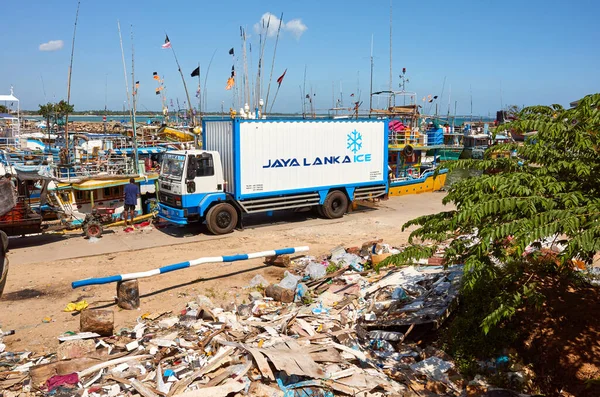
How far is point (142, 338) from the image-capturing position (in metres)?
7.91

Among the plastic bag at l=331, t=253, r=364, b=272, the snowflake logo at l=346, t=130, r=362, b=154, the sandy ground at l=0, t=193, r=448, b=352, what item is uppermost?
the snowflake logo at l=346, t=130, r=362, b=154

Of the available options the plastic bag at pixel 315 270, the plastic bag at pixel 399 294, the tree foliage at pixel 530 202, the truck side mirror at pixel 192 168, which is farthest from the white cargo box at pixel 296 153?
the tree foliage at pixel 530 202

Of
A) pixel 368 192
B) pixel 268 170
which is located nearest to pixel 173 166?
pixel 268 170

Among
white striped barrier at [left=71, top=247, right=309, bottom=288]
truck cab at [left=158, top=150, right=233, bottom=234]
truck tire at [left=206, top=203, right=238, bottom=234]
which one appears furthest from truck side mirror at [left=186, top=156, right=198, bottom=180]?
white striped barrier at [left=71, top=247, right=309, bottom=288]

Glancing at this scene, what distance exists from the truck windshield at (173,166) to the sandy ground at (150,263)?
196cm

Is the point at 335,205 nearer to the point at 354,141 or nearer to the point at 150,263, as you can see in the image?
the point at 354,141

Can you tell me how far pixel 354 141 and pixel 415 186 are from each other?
23.6ft

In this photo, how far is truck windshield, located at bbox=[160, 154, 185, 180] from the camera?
15227 mm

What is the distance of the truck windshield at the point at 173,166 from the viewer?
15227mm

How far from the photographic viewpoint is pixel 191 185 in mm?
15141

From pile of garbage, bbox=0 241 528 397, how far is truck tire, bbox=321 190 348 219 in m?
7.93

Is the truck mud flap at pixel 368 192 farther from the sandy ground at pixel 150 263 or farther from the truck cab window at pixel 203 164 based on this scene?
the truck cab window at pixel 203 164

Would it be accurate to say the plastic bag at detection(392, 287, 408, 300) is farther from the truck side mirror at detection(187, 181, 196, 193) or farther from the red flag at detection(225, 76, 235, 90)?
the red flag at detection(225, 76, 235, 90)

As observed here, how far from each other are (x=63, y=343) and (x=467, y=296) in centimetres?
621
